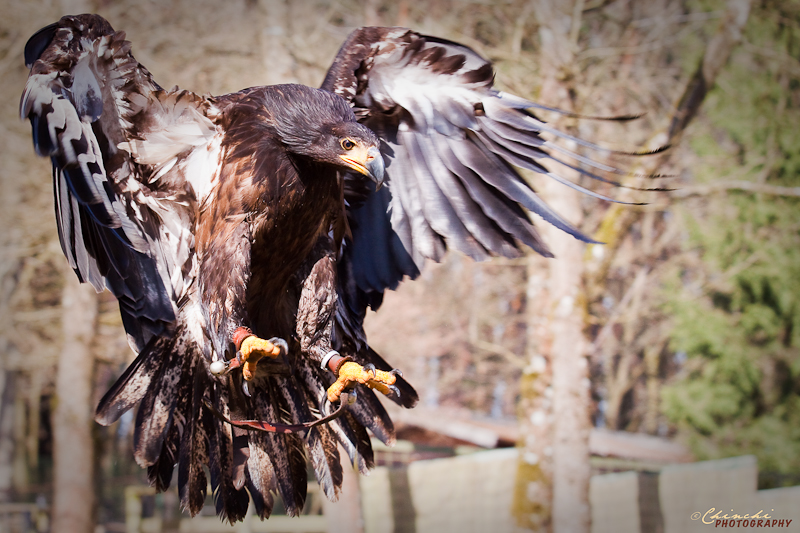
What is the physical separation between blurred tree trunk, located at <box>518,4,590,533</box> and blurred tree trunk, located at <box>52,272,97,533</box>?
4492 millimetres

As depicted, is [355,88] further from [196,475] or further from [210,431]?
[196,475]

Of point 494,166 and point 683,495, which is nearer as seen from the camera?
point 494,166

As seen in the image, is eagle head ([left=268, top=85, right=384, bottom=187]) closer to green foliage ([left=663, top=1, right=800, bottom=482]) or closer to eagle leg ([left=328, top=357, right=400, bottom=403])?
eagle leg ([left=328, top=357, right=400, bottom=403])

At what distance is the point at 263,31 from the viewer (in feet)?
20.7

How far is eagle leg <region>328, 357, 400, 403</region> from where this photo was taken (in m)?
1.72

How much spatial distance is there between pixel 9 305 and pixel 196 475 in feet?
23.1

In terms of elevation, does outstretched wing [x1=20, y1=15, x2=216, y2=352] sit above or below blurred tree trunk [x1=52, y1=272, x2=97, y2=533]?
above

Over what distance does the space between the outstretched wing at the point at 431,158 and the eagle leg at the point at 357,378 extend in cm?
69

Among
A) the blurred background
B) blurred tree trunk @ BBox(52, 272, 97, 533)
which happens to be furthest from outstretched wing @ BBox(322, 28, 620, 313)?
blurred tree trunk @ BBox(52, 272, 97, 533)

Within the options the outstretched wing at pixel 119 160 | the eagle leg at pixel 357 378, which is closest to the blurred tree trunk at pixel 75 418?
the outstretched wing at pixel 119 160

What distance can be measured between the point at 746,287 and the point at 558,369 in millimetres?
7116

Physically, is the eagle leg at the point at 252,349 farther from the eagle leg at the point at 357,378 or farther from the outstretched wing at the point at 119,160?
the outstretched wing at the point at 119,160

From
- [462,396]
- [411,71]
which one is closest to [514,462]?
[462,396]

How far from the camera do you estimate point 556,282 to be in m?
5.96
